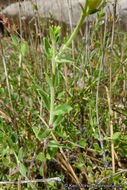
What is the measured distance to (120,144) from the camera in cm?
80

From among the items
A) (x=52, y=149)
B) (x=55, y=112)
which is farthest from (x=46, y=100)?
(x=52, y=149)

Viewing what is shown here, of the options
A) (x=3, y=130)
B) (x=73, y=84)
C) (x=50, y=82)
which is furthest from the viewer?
(x=73, y=84)

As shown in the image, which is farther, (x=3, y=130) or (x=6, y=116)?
(x=6, y=116)

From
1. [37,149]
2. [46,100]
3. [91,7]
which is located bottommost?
[37,149]

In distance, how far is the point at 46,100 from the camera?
2.08ft

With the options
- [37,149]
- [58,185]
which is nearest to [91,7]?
[37,149]

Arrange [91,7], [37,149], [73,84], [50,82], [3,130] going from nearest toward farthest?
[91,7]
[50,82]
[3,130]
[37,149]
[73,84]

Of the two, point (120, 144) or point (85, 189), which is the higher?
point (120, 144)

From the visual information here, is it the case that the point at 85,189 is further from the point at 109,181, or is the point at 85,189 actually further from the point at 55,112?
the point at 55,112

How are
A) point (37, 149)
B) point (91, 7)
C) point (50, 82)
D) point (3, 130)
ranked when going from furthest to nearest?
point (37, 149) → point (3, 130) → point (50, 82) → point (91, 7)

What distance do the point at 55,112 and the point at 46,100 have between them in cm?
6

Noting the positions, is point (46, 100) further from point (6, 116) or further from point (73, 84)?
point (73, 84)

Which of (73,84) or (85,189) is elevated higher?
(73,84)

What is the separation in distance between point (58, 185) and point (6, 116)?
348 mm
